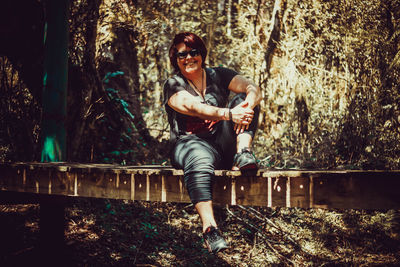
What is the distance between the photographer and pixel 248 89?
3.13 metres

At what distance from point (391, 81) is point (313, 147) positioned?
1636 millimetres

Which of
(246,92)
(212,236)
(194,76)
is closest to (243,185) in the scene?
(212,236)

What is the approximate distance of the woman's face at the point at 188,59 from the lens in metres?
3.20

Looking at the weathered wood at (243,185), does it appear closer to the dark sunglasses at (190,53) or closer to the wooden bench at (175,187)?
the wooden bench at (175,187)

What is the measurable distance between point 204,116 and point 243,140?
1.09ft

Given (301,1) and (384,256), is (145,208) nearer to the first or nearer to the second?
(384,256)

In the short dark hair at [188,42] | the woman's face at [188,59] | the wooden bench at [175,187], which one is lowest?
the wooden bench at [175,187]

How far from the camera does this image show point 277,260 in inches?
216

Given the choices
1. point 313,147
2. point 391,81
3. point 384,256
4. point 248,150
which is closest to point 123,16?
point 313,147

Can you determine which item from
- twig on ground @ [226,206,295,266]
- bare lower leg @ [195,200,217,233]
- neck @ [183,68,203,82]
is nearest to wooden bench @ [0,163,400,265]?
bare lower leg @ [195,200,217,233]

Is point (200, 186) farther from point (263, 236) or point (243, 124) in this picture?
point (263, 236)

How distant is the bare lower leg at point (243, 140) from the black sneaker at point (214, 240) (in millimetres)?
682

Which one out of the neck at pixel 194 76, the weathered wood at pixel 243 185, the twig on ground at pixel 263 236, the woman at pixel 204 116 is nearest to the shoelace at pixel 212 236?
the woman at pixel 204 116

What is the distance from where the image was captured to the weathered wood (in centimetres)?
240
